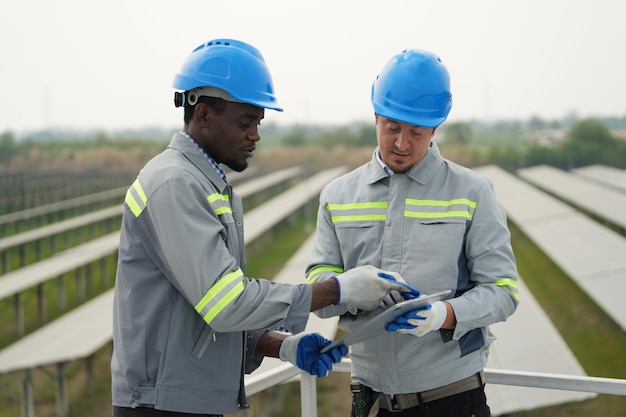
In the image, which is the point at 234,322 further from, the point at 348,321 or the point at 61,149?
the point at 61,149

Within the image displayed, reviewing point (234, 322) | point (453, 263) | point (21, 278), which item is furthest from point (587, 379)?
point (21, 278)

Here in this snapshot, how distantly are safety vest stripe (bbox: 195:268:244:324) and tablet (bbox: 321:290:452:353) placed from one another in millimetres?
331

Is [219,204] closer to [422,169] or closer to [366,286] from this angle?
[366,286]

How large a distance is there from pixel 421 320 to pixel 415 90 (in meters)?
0.60

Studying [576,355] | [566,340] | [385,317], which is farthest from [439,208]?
[566,340]

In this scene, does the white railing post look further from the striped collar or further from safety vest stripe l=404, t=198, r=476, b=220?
the striped collar

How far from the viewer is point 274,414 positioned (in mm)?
6797

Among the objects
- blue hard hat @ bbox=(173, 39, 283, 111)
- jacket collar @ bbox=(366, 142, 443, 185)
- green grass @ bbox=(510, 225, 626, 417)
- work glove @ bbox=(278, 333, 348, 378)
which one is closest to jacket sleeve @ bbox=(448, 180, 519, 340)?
jacket collar @ bbox=(366, 142, 443, 185)

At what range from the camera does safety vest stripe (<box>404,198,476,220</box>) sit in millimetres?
1720

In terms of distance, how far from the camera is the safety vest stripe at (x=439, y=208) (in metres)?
1.72

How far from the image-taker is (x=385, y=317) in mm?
1601

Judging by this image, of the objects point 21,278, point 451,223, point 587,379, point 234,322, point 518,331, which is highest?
point 451,223

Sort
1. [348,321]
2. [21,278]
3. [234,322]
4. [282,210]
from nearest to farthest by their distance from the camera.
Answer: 1. [234,322]
2. [348,321]
3. [21,278]
4. [282,210]

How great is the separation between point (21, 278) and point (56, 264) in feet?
3.17
